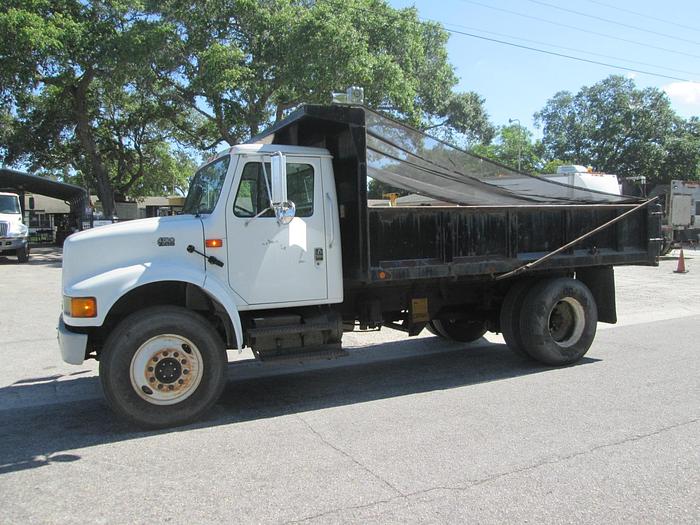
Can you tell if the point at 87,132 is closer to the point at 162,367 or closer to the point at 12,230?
the point at 12,230

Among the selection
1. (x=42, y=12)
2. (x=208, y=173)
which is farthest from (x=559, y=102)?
(x=208, y=173)

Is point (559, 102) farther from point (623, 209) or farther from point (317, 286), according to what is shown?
point (317, 286)

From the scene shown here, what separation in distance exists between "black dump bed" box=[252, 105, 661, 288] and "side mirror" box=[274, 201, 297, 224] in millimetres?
779

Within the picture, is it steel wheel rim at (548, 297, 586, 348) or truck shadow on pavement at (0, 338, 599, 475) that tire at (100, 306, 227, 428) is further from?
steel wheel rim at (548, 297, 586, 348)

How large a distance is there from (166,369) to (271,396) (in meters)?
1.31

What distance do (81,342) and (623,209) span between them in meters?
6.49

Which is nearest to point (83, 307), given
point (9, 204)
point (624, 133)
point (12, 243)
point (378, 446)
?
point (378, 446)

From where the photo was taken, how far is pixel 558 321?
7.15 meters

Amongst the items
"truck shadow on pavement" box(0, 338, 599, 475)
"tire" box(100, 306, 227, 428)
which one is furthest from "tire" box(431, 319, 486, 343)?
"tire" box(100, 306, 227, 428)

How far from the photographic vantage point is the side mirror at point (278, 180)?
4898 millimetres

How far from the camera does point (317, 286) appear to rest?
18.3 feet

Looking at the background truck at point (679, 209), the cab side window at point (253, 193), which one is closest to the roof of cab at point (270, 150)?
the cab side window at point (253, 193)

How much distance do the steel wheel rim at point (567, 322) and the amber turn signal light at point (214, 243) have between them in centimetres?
413

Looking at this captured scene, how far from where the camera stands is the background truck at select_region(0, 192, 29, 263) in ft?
66.2
